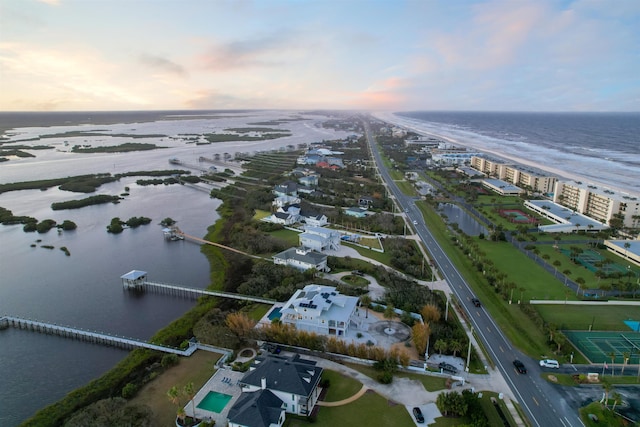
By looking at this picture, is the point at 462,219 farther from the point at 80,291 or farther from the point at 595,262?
the point at 80,291

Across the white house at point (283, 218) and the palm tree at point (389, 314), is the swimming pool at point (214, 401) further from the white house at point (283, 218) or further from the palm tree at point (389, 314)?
the white house at point (283, 218)

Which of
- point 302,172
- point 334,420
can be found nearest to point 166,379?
point 334,420

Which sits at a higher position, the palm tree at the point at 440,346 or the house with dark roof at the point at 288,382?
the house with dark roof at the point at 288,382

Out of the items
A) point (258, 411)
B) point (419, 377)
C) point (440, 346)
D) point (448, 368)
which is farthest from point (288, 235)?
point (258, 411)

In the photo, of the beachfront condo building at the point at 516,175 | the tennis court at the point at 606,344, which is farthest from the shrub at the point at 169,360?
the beachfront condo building at the point at 516,175

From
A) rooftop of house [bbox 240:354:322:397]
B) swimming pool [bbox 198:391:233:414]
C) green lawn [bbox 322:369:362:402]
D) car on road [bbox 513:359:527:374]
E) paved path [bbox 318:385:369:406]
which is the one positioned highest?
rooftop of house [bbox 240:354:322:397]

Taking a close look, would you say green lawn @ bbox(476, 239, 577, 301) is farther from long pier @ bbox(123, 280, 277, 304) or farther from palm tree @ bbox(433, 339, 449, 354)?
long pier @ bbox(123, 280, 277, 304)

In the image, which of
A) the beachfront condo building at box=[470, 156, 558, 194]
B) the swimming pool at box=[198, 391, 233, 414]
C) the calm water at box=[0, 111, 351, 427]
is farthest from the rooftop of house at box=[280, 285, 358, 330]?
the beachfront condo building at box=[470, 156, 558, 194]
